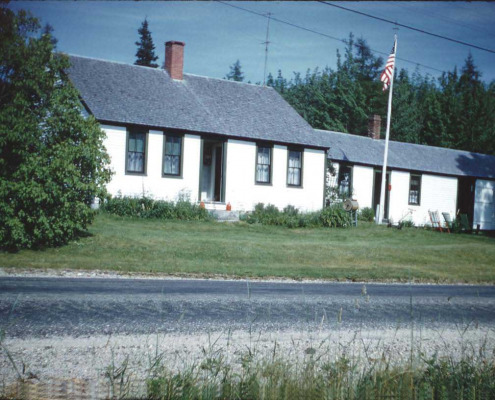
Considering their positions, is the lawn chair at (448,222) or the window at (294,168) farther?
the lawn chair at (448,222)

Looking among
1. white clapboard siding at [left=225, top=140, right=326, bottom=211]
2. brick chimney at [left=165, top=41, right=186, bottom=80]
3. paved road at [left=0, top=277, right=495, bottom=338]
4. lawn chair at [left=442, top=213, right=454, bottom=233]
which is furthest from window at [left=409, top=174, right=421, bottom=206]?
paved road at [left=0, top=277, right=495, bottom=338]

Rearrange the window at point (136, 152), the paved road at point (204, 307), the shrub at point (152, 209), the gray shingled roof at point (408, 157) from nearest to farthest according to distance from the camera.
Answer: the paved road at point (204, 307) → the shrub at point (152, 209) → the window at point (136, 152) → the gray shingled roof at point (408, 157)

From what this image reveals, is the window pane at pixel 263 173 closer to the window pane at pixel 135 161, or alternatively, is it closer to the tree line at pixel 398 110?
the window pane at pixel 135 161

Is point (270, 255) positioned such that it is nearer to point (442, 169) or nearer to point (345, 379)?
point (345, 379)

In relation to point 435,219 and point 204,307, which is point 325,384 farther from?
point 435,219

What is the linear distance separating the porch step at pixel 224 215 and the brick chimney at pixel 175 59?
789 cm

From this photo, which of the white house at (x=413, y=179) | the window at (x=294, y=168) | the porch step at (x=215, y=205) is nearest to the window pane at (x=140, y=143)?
the porch step at (x=215, y=205)

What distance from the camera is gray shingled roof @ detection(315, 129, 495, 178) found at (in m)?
33.8

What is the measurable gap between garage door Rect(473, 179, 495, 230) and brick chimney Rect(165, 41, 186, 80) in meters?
20.9

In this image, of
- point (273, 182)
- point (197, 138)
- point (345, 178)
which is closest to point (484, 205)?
point (345, 178)

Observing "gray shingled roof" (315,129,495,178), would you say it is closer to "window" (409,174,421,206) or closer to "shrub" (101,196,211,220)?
"window" (409,174,421,206)

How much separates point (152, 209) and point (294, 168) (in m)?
8.64

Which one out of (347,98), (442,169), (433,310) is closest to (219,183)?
(442,169)

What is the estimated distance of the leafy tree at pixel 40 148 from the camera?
14.8 metres
